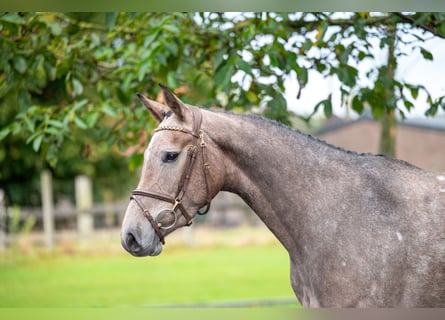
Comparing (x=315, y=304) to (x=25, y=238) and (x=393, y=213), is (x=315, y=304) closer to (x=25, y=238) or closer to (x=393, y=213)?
(x=393, y=213)

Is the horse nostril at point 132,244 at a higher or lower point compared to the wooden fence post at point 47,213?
higher

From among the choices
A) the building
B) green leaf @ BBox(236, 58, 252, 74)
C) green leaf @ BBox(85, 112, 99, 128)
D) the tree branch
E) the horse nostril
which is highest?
the tree branch

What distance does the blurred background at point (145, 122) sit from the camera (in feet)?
12.8

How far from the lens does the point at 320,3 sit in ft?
11.0

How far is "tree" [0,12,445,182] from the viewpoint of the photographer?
3.76 m

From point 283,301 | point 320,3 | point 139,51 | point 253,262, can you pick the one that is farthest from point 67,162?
point 320,3

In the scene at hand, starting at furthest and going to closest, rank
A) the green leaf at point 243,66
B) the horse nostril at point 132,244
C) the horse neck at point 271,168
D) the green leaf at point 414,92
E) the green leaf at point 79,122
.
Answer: the green leaf at point 79,122 < the green leaf at point 414,92 < the green leaf at point 243,66 < the horse neck at point 271,168 < the horse nostril at point 132,244

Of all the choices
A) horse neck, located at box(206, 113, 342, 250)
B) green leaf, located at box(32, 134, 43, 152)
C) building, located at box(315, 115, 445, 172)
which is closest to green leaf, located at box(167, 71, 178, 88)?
green leaf, located at box(32, 134, 43, 152)

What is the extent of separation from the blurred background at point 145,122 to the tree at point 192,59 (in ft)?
0.04

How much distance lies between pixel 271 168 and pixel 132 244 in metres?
0.70

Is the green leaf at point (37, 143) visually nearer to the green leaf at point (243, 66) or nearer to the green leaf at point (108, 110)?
the green leaf at point (108, 110)

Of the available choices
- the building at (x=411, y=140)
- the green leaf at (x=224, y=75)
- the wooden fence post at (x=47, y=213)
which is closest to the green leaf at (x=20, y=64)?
the green leaf at (x=224, y=75)

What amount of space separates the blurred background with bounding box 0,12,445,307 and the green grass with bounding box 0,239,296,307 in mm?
30

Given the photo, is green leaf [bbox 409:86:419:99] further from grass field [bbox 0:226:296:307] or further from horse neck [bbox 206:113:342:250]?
grass field [bbox 0:226:296:307]
